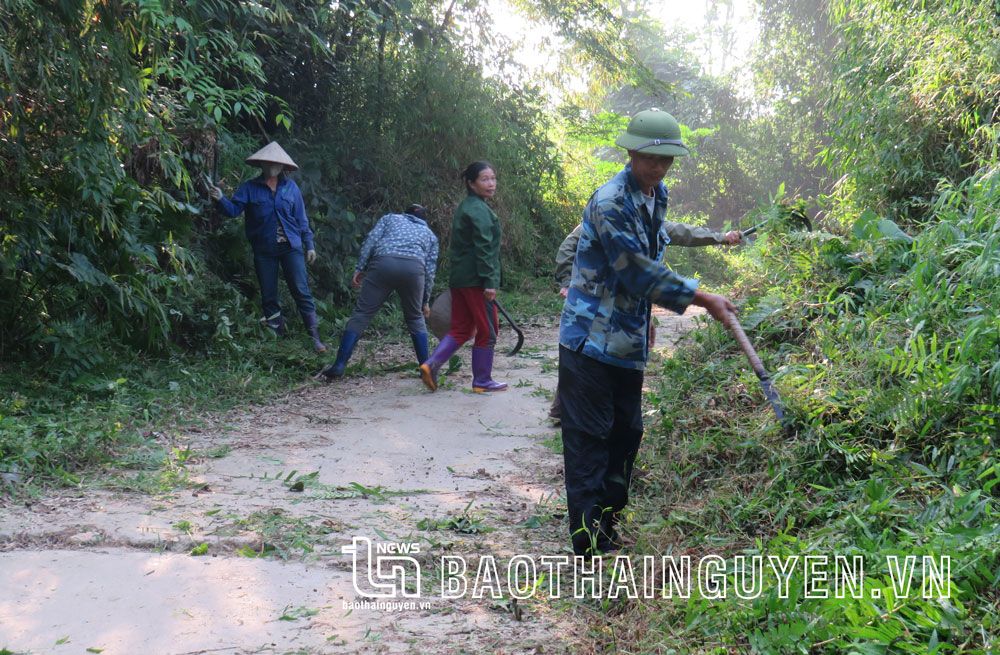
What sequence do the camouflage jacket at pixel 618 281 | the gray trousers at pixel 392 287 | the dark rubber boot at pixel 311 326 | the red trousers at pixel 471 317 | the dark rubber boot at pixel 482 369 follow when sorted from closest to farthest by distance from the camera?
the camouflage jacket at pixel 618 281 → the red trousers at pixel 471 317 → the dark rubber boot at pixel 482 369 → the gray trousers at pixel 392 287 → the dark rubber boot at pixel 311 326

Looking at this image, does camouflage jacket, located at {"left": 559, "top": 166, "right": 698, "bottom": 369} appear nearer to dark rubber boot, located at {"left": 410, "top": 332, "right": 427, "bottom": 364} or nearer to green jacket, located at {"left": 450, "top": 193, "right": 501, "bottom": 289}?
green jacket, located at {"left": 450, "top": 193, "right": 501, "bottom": 289}

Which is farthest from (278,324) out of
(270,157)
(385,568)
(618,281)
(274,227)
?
(618,281)

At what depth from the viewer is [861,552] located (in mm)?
2738

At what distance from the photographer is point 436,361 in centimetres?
708

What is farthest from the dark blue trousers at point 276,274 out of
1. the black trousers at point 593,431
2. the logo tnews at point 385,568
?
the black trousers at point 593,431

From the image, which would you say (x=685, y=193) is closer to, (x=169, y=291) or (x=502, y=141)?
(x=502, y=141)

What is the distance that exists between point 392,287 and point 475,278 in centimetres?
89

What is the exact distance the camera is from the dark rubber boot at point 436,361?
7.07m

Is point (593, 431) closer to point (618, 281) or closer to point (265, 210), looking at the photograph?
point (618, 281)

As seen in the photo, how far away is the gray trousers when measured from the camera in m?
7.27

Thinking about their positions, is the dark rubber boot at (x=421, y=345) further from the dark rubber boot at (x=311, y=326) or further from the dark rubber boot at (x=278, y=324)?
the dark rubber boot at (x=278, y=324)

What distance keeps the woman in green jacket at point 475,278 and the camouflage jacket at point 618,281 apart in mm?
3353

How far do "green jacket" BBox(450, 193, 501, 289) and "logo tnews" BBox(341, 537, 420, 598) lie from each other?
350 centimetres

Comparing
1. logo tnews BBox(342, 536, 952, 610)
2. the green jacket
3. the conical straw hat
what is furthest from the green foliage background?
the green jacket
